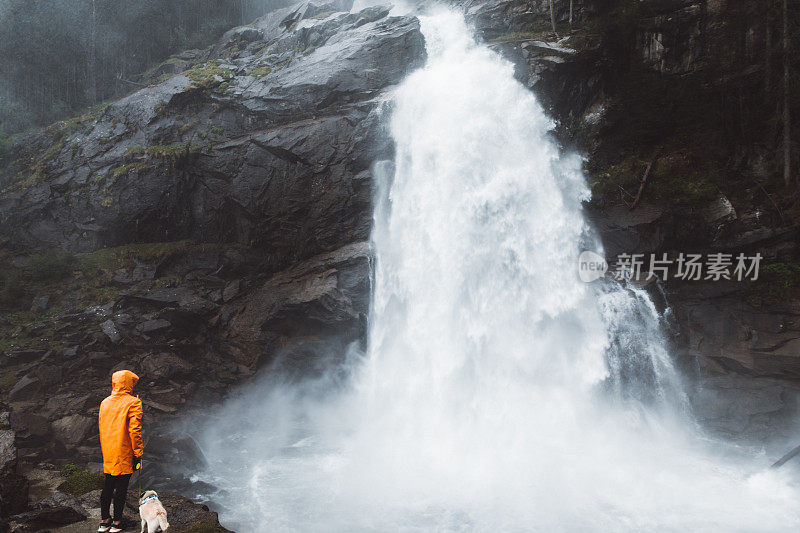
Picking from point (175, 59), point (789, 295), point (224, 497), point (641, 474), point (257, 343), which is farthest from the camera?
point (175, 59)

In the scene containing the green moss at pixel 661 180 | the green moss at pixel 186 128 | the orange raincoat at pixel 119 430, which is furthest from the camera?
the green moss at pixel 186 128

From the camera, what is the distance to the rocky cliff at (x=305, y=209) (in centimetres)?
1177

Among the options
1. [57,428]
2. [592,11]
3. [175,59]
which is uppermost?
[175,59]

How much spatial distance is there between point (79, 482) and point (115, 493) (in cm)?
386

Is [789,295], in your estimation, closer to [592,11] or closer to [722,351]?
[722,351]

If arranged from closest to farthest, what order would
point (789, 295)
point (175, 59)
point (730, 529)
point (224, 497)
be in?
point (730, 529) < point (224, 497) < point (789, 295) < point (175, 59)

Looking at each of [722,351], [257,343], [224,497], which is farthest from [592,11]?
[224,497]

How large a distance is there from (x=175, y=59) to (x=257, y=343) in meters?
16.7

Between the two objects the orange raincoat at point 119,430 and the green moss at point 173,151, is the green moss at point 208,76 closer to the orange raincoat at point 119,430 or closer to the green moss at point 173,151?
the green moss at point 173,151

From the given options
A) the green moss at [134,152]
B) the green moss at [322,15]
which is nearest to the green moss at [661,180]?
the green moss at [322,15]

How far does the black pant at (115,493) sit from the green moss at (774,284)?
1450 cm

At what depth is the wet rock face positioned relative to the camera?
1503cm

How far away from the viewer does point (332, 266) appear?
1419 centimetres

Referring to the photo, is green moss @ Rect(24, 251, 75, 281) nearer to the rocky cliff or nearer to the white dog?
the rocky cliff
